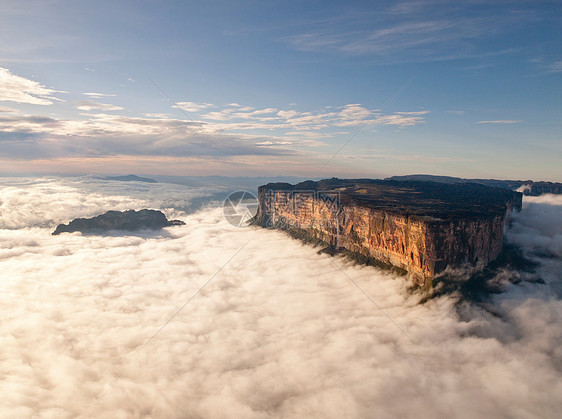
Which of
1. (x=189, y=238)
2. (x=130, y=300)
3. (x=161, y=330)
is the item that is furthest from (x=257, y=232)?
(x=161, y=330)

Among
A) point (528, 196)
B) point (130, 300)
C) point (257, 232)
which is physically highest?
point (528, 196)

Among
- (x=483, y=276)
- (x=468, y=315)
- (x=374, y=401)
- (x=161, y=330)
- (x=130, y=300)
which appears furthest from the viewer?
(x=130, y=300)

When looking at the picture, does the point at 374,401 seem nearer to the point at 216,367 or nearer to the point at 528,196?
the point at 216,367

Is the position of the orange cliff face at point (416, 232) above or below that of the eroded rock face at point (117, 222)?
above

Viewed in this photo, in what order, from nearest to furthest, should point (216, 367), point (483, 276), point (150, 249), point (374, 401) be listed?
point (374, 401) < point (216, 367) < point (483, 276) < point (150, 249)

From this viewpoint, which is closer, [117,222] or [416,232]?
[416,232]

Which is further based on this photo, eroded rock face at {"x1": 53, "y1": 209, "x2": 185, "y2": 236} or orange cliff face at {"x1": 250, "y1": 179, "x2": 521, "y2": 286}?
eroded rock face at {"x1": 53, "y1": 209, "x2": 185, "y2": 236}

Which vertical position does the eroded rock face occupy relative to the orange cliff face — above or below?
below

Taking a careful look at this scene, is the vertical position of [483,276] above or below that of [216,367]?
above
